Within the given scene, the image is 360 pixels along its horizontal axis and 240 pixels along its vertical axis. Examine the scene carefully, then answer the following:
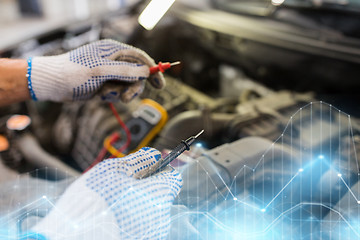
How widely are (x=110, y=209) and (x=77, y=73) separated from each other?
0.46m

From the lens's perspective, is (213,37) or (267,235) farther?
(213,37)

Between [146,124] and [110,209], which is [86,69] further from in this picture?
[110,209]

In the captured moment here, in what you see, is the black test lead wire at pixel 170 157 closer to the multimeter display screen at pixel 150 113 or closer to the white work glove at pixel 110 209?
the white work glove at pixel 110 209

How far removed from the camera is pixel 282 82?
5.23 ft

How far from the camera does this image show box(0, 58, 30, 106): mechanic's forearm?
2.96 ft

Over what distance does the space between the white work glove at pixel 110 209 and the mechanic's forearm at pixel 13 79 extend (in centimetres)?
47

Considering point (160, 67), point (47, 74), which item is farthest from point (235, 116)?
point (47, 74)

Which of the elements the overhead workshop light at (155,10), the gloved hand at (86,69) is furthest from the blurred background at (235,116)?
the gloved hand at (86,69)

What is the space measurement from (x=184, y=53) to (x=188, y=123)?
2.89 ft

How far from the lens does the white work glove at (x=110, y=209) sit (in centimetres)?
55

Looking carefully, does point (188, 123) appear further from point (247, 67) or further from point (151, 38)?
point (151, 38)

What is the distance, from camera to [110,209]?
1.79ft

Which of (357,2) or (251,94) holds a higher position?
(357,2)

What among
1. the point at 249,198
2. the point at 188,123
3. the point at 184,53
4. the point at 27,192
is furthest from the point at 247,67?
the point at 27,192
